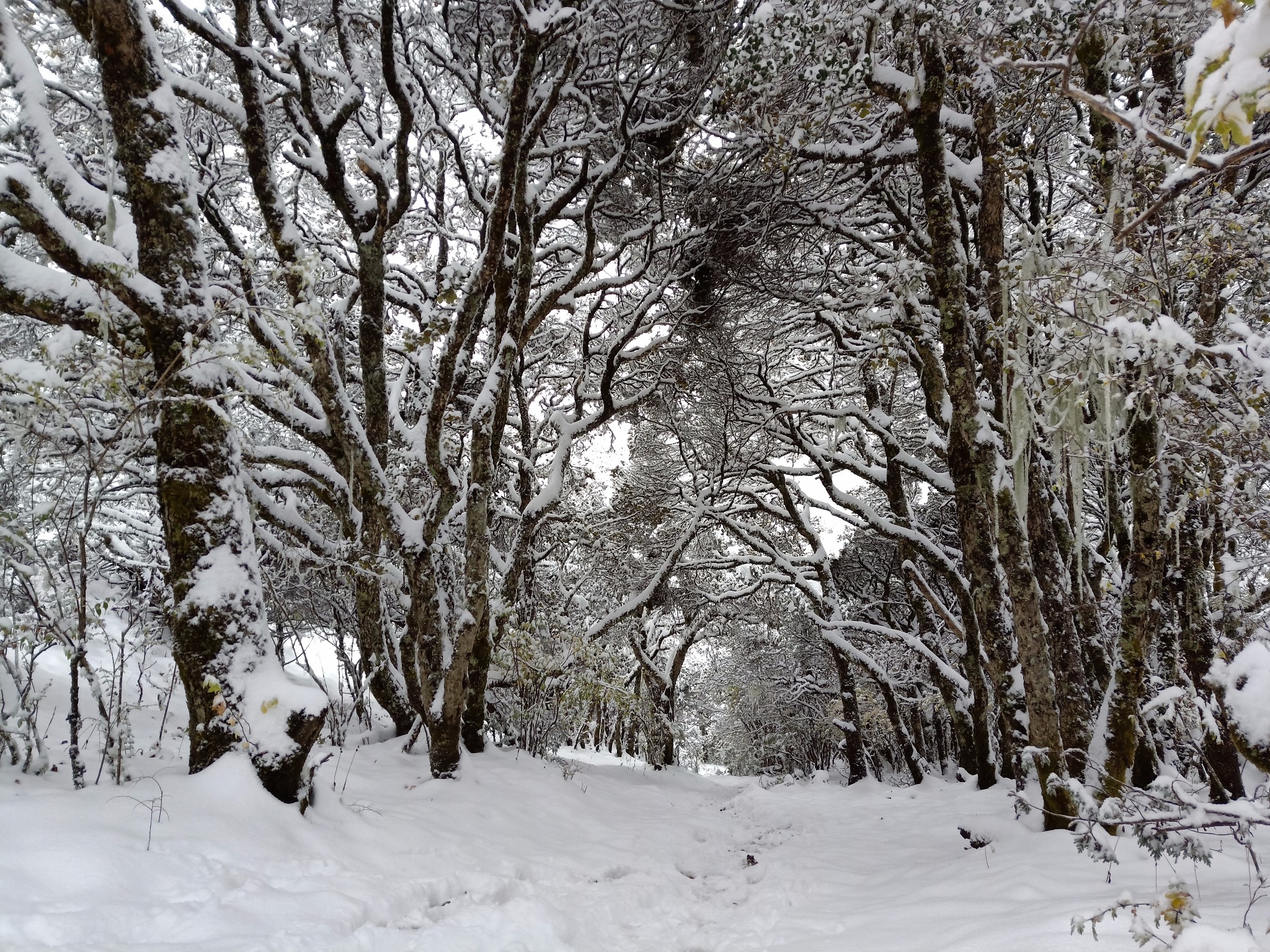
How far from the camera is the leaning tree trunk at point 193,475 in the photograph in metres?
3.74

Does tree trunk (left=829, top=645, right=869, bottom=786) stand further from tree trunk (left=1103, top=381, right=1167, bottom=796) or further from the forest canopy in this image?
tree trunk (left=1103, top=381, right=1167, bottom=796)

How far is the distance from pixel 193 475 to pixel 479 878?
9.62 feet

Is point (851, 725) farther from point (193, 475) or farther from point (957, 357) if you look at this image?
point (193, 475)

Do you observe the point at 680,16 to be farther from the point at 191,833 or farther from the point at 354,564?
the point at 191,833

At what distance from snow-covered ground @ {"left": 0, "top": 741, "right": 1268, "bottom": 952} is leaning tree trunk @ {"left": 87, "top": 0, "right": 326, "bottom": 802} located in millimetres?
288

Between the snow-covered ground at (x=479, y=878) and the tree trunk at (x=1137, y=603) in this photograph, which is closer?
the snow-covered ground at (x=479, y=878)

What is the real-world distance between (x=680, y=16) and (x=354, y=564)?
207 inches

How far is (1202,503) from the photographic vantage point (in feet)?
15.8

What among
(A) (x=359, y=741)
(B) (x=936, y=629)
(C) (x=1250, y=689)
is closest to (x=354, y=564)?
(A) (x=359, y=741)

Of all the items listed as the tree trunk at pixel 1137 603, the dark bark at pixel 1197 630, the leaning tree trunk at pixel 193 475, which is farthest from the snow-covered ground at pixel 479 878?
the dark bark at pixel 1197 630

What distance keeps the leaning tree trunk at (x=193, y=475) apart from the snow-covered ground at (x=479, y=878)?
29 centimetres

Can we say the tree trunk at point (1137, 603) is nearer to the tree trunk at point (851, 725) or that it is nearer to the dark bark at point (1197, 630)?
the dark bark at point (1197, 630)

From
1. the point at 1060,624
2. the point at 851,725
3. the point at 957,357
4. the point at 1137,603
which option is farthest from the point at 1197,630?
the point at 851,725

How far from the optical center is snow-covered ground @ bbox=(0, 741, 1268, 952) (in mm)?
2607
